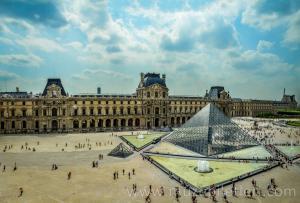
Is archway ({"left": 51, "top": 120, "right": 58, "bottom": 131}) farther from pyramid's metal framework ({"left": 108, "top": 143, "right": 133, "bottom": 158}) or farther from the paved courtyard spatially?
pyramid's metal framework ({"left": 108, "top": 143, "right": 133, "bottom": 158})

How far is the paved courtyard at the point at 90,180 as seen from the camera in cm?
2050

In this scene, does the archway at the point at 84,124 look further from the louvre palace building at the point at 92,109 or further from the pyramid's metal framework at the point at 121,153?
the pyramid's metal framework at the point at 121,153

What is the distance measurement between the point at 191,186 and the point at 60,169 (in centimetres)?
1383

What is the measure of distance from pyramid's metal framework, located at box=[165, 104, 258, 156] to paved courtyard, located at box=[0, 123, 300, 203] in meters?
7.54

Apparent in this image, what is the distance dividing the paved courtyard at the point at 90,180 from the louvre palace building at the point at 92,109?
21347 mm

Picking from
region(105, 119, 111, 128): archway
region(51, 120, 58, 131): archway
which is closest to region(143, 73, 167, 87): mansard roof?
region(105, 119, 111, 128): archway

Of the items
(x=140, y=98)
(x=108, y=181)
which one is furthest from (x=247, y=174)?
(x=140, y=98)

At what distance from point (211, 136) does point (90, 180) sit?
60.7 feet

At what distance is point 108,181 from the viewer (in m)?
24.3

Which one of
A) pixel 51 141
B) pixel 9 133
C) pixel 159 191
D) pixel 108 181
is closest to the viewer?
pixel 159 191

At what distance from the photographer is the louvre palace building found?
56.8 m

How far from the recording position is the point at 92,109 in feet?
203

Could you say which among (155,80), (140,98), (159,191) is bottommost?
(159,191)

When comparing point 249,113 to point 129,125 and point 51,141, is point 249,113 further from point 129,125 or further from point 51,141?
point 51,141
